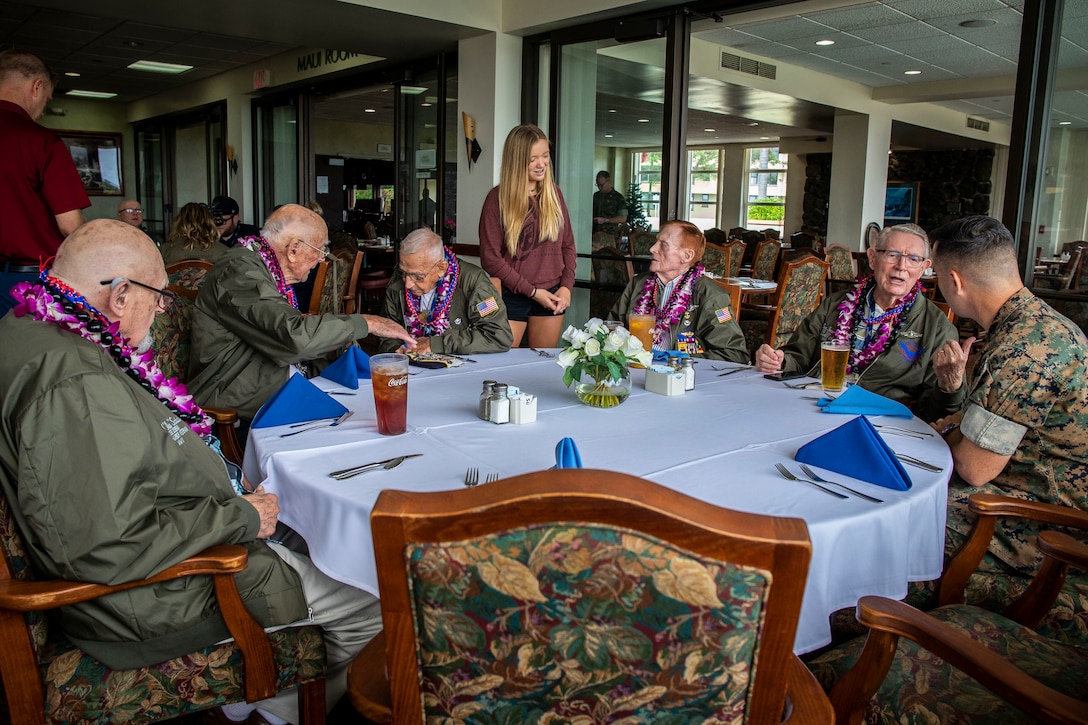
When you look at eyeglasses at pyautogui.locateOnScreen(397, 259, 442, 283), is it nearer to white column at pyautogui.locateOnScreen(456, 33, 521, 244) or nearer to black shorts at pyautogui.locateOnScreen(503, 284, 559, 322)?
black shorts at pyautogui.locateOnScreen(503, 284, 559, 322)

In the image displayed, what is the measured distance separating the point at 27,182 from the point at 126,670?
103 inches

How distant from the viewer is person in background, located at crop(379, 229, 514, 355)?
3.17 m

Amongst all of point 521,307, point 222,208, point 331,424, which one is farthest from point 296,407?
point 222,208

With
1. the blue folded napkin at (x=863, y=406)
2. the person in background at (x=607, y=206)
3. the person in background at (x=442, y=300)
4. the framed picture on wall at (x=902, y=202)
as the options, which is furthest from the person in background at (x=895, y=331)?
the framed picture on wall at (x=902, y=202)

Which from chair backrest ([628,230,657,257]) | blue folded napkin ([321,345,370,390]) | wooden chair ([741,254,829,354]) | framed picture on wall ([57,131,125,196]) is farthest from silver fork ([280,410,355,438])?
framed picture on wall ([57,131,125,196])

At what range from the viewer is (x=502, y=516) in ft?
2.72

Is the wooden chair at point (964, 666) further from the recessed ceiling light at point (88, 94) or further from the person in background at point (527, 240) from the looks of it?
the recessed ceiling light at point (88, 94)

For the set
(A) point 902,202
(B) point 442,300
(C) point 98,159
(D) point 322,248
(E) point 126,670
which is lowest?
(E) point 126,670

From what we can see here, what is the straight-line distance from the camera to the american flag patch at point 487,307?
3.24 meters

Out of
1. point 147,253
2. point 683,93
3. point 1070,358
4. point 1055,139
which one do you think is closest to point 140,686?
point 147,253

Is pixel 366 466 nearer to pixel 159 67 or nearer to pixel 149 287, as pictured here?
pixel 149 287

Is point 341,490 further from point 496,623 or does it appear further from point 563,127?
point 563,127

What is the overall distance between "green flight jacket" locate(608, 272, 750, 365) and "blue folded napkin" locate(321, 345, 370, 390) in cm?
126

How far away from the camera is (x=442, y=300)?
132 inches
